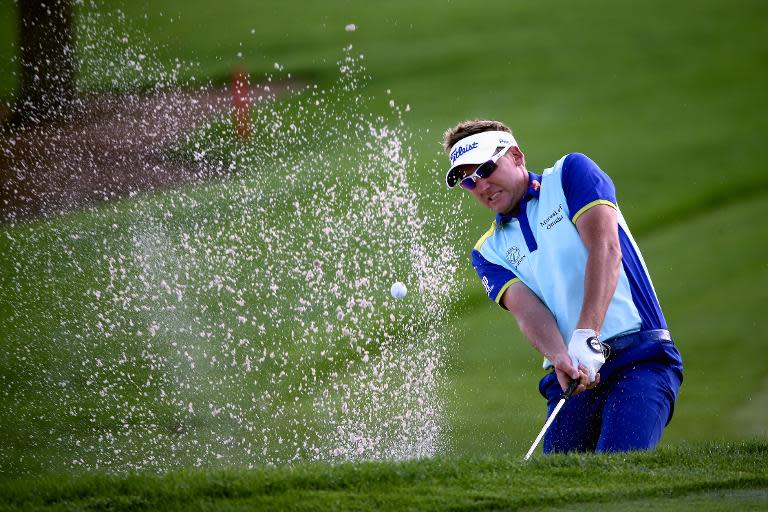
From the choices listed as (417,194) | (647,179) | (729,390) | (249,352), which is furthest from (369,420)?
(647,179)

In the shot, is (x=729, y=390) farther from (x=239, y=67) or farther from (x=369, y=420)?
(x=239, y=67)

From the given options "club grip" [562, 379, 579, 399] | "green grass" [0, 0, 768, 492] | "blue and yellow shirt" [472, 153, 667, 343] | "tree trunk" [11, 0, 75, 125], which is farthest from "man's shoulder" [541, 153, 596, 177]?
"tree trunk" [11, 0, 75, 125]

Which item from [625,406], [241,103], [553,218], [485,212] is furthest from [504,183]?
[241,103]

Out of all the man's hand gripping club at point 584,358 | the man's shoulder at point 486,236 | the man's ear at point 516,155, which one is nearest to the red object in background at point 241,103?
the man's shoulder at point 486,236

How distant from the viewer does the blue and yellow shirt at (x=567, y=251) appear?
259 centimetres

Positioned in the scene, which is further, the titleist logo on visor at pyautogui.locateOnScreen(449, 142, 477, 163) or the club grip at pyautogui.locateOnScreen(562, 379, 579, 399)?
the titleist logo on visor at pyautogui.locateOnScreen(449, 142, 477, 163)

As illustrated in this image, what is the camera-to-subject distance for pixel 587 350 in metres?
2.45

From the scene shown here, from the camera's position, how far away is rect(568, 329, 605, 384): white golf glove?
245 centimetres

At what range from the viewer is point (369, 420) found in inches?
148

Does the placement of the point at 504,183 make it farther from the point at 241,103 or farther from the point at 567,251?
the point at 241,103

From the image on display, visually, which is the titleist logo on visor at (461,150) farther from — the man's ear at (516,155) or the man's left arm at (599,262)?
the man's left arm at (599,262)

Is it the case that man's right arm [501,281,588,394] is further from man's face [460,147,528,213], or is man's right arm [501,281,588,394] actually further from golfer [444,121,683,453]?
man's face [460,147,528,213]

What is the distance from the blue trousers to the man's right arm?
100 millimetres

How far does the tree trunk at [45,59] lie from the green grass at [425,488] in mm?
5237
